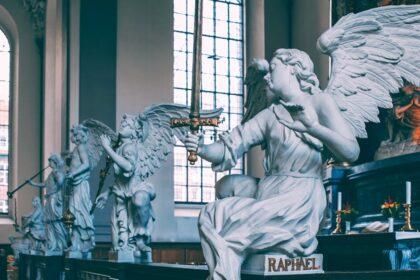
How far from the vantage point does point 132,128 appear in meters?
7.34

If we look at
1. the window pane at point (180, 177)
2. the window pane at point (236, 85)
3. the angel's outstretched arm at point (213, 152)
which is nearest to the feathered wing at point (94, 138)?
the angel's outstretched arm at point (213, 152)

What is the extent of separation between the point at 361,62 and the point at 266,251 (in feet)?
3.32

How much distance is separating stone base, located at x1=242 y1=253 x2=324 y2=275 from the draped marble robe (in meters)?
0.03

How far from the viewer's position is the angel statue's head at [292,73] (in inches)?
137

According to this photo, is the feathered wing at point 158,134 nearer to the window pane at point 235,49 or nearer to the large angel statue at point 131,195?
the large angel statue at point 131,195

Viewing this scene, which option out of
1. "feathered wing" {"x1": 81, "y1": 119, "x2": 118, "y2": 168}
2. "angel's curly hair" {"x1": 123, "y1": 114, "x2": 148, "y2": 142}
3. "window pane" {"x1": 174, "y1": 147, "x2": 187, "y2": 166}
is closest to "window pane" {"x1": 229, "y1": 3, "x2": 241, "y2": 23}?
"window pane" {"x1": 174, "y1": 147, "x2": 187, "y2": 166}

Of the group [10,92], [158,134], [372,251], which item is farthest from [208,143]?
[10,92]

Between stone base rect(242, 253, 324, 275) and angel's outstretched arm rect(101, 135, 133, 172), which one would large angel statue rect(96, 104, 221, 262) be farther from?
stone base rect(242, 253, 324, 275)

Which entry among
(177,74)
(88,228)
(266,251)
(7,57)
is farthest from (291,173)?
(7,57)

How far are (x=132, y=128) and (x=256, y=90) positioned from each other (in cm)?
358

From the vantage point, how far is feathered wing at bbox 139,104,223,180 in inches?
306

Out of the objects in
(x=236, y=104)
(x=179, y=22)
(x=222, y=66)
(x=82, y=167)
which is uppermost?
(x=179, y=22)

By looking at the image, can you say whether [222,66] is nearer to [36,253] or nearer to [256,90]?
[36,253]

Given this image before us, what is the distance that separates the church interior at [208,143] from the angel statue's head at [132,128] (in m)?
0.01
